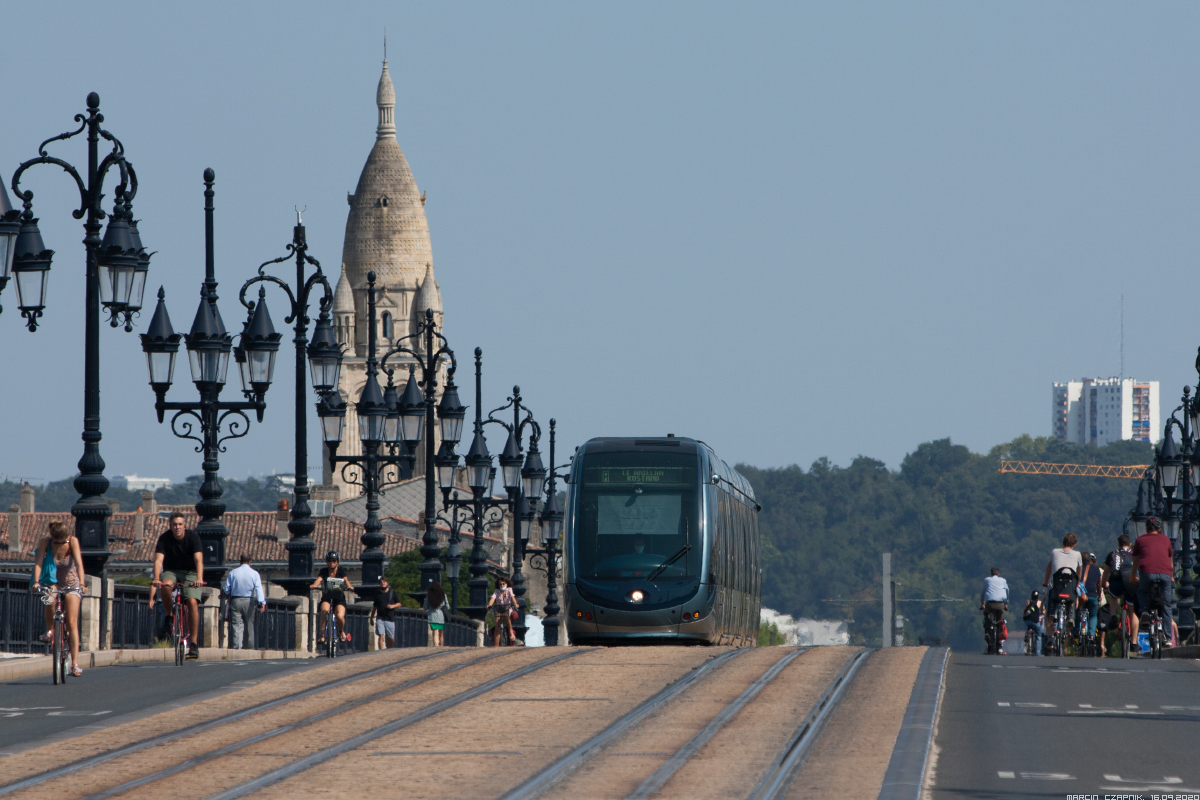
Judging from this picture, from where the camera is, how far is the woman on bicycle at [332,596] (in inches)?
1005

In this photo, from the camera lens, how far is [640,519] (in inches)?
1104

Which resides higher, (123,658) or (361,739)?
(361,739)

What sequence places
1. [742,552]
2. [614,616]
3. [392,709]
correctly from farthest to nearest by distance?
[742,552] → [614,616] → [392,709]

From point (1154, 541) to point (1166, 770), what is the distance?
11.9 meters

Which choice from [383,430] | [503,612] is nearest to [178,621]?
[383,430]

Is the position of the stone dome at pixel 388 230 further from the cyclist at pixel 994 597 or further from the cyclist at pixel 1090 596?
the cyclist at pixel 1090 596

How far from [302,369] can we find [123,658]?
6.94 m

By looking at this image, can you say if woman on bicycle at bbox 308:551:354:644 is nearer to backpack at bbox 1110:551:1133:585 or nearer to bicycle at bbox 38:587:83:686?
bicycle at bbox 38:587:83:686

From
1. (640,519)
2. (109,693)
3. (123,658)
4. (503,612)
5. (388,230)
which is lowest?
(503,612)

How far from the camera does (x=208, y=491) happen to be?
81.5 feet

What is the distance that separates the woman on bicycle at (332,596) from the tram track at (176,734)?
6.05 meters

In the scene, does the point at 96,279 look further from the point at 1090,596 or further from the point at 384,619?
the point at 1090,596

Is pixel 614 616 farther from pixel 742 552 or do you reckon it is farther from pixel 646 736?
pixel 646 736

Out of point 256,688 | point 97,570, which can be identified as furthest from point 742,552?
point 256,688
